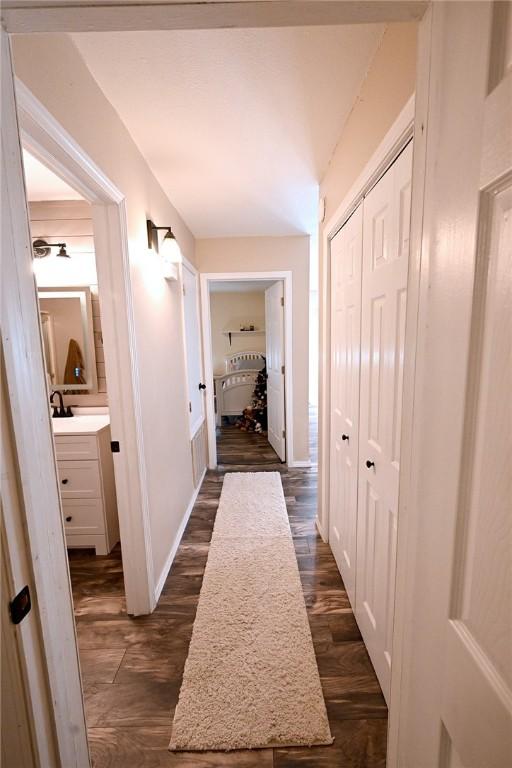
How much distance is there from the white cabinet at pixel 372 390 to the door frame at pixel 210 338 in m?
1.47

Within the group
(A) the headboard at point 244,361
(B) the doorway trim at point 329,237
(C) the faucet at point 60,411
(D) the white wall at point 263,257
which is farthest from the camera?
(A) the headboard at point 244,361

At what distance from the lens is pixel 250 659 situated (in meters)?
1.48

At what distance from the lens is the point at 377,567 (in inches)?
54.3

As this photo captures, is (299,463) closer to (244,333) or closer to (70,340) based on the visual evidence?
(70,340)

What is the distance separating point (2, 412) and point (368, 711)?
5.47ft

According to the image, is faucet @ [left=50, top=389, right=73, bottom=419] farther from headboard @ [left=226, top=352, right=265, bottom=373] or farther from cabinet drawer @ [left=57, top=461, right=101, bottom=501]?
headboard @ [left=226, top=352, right=265, bottom=373]

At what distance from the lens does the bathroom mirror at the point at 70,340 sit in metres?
2.57

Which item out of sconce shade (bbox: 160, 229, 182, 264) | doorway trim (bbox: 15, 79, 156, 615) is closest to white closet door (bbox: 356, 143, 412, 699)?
doorway trim (bbox: 15, 79, 156, 615)

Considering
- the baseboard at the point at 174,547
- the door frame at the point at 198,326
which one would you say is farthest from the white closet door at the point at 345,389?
the door frame at the point at 198,326

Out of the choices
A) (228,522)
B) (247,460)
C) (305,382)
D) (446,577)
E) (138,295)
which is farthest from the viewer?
(247,460)

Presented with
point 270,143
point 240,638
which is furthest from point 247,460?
point 270,143

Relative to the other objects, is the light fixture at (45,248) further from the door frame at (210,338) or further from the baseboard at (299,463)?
the baseboard at (299,463)

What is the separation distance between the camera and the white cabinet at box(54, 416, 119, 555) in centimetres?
219

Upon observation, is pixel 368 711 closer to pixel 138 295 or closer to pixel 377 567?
pixel 377 567
